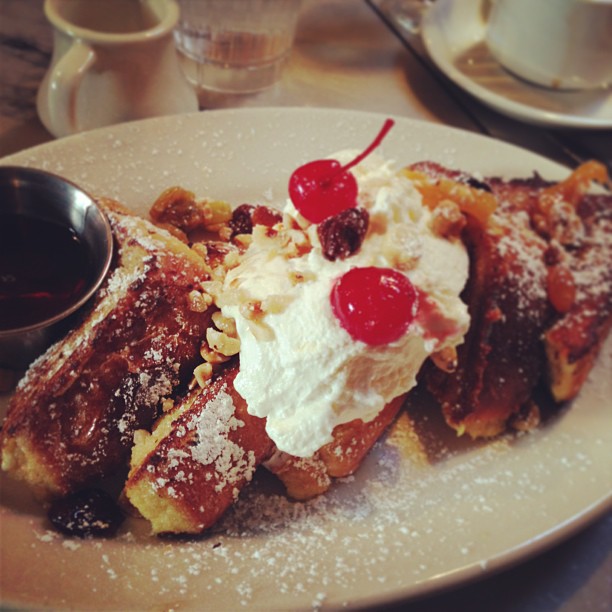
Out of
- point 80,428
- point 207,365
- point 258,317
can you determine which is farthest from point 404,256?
point 80,428

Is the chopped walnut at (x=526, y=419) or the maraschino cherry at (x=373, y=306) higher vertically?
the maraschino cherry at (x=373, y=306)

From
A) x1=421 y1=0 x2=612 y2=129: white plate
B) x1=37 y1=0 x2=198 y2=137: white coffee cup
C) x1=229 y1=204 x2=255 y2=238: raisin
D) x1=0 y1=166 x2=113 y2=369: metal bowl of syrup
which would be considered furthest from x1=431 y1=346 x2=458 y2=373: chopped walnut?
x1=421 y1=0 x2=612 y2=129: white plate

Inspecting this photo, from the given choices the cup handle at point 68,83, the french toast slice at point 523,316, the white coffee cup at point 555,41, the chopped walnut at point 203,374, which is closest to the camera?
the chopped walnut at point 203,374

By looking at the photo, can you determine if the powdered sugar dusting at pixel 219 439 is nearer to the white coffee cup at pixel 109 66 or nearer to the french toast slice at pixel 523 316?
the french toast slice at pixel 523 316

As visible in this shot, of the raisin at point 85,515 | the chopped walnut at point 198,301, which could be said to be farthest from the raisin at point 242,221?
the raisin at point 85,515

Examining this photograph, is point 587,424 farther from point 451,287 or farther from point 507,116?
point 507,116

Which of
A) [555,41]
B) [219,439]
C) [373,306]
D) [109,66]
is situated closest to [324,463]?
[219,439]

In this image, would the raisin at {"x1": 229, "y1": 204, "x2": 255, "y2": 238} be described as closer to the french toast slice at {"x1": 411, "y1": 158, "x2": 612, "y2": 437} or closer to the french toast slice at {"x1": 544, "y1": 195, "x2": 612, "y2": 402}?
the french toast slice at {"x1": 411, "y1": 158, "x2": 612, "y2": 437}
